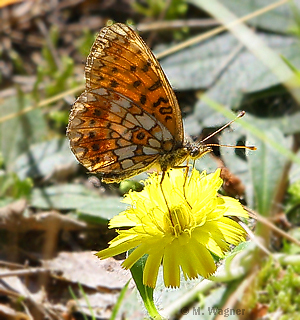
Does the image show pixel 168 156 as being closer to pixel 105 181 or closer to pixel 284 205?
pixel 105 181

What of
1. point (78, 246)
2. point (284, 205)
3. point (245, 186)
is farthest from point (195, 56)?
point (78, 246)

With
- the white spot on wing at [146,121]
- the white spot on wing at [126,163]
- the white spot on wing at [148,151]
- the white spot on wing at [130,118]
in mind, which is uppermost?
the white spot on wing at [130,118]

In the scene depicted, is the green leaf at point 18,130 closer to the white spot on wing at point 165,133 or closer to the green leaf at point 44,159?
the green leaf at point 44,159

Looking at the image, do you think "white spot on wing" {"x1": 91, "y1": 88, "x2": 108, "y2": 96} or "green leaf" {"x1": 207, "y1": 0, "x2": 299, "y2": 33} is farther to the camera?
"green leaf" {"x1": 207, "y1": 0, "x2": 299, "y2": 33}

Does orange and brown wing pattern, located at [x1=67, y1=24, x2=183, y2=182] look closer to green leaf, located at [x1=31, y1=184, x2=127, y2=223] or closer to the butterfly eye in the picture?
the butterfly eye

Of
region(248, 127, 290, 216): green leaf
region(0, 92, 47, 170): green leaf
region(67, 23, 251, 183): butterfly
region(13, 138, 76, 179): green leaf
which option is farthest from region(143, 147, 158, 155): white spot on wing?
region(0, 92, 47, 170): green leaf

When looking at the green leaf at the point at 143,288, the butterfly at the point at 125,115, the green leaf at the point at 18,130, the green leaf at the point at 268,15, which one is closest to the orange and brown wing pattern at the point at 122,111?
the butterfly at the point at 125,115

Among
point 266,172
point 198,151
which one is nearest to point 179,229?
point 198,151
